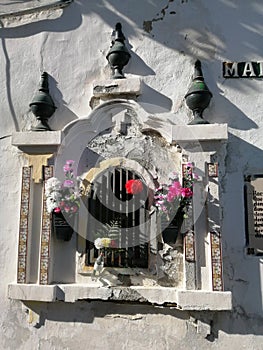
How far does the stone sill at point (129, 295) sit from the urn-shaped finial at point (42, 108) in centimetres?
177

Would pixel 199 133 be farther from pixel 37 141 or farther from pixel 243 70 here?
pixel 37 141

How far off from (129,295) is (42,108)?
2.29 m

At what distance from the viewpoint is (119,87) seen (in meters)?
4.78

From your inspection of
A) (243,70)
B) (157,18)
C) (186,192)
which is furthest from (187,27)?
(186,192)

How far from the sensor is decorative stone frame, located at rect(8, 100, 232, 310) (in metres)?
4.15

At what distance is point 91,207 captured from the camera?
14.9 ft

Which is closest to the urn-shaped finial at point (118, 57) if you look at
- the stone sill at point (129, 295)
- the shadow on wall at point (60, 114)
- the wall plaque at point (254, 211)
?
the shadow on wall at point (60, 114)

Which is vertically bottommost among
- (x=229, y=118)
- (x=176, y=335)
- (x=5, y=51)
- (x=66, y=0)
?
(x=176, y=335)

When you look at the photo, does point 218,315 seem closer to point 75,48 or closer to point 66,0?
point 75,48

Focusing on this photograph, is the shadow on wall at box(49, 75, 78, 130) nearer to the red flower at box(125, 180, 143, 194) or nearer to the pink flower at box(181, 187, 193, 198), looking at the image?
the red flower at box(125, 180, 143, 194)

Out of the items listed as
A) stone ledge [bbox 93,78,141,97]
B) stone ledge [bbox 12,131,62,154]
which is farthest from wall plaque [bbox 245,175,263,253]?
stone ledge [bbox 12,131,62,154]

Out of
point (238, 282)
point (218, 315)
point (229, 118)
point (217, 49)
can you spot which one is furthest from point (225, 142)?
point (218, 315)

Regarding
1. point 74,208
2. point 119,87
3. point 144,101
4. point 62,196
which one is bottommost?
point 74,208

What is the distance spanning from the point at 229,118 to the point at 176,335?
2.38 metres
